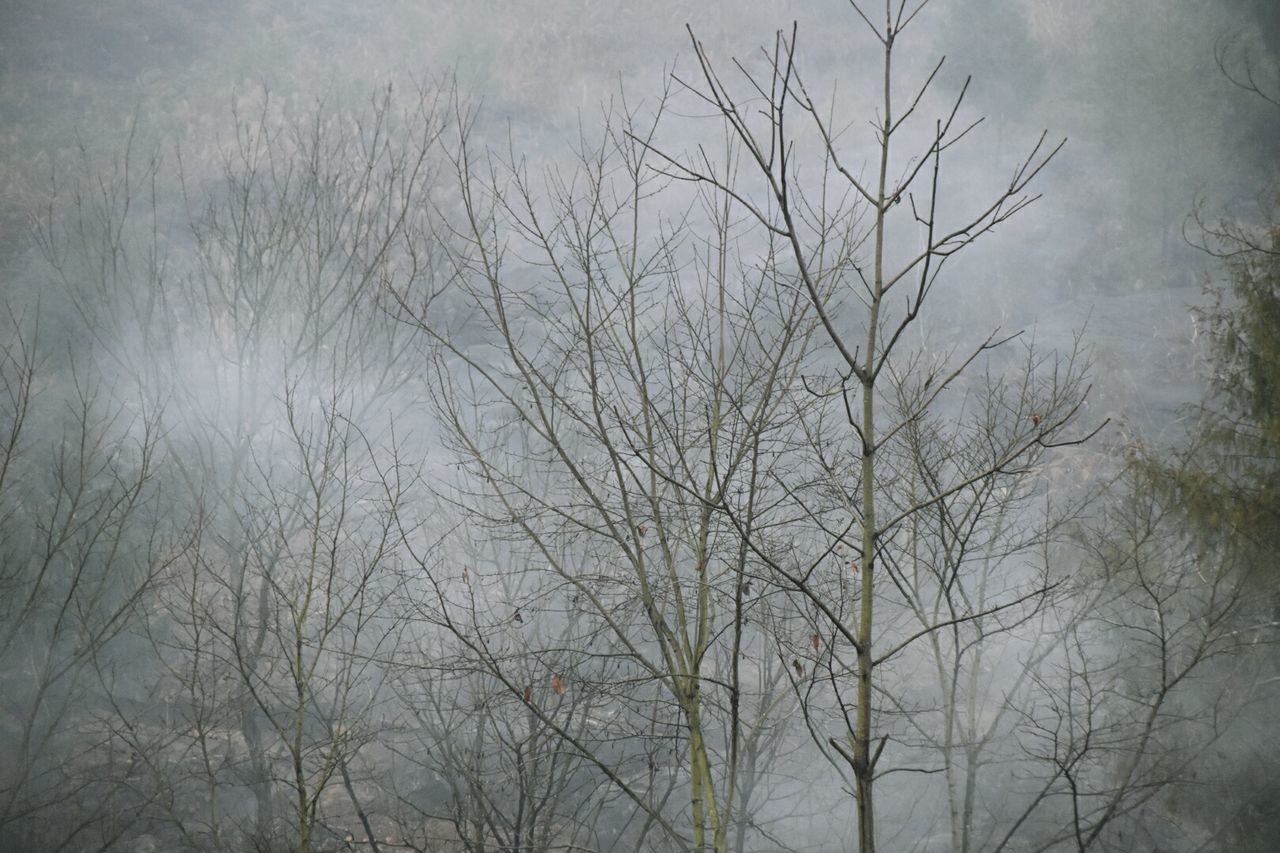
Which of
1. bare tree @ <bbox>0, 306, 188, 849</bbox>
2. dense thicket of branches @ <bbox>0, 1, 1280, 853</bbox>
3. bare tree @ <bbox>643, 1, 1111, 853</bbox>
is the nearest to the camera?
bare tree @ <bbox>643, 1, 1111, 853</bbox>

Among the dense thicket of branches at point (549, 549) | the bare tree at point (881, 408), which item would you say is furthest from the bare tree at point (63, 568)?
the bare tree at point (881, 408)

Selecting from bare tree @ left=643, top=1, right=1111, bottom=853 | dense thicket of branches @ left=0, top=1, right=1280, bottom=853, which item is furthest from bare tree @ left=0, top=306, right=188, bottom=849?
bare tree @ left=643, top=1, right=1111, bottom=853

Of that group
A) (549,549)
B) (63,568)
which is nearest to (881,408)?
(549,549)

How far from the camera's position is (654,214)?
814 inches

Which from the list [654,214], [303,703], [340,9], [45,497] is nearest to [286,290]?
[45,497]

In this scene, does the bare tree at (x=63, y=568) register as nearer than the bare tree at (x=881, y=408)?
No

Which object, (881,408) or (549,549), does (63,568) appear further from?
(881,408)

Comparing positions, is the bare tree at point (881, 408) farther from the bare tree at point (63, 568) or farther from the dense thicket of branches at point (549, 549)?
the bare tree at point (63, 568)

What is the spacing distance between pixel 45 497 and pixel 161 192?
7.98 metres

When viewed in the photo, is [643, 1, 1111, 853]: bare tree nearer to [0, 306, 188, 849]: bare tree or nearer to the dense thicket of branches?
the dense thicket of branches

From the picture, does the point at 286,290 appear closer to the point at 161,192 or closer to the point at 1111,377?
the point at 161,192

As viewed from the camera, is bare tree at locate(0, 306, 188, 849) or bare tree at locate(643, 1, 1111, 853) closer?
bare tree at locate(643, 1, 1111, 853)

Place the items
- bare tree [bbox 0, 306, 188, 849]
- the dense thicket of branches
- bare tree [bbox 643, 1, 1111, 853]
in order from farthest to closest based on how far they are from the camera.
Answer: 1. bare tree [bbox 0, 306, 188, 849]
2. the dense thicket of branches
3. bare tree [bbox 643, 1, 1111, 853]

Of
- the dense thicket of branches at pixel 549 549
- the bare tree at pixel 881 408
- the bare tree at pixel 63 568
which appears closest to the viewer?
the bare tree at pixel 881 408
